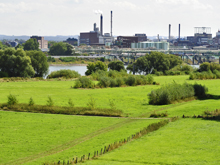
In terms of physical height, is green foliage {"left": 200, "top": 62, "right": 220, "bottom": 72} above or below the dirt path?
above

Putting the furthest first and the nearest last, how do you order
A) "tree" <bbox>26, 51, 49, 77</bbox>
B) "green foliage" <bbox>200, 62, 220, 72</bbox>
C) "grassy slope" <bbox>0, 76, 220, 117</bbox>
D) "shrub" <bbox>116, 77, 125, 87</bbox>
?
"green foliage" <bbox>200, 62, 220, 72</bbox>, "tree" <bbox>26, 51, 49, 77</bbox>, "shrub" <bbox>116, 77, 125, 87</bbox>, "grassy slope" <bbox>0, 76, 220, 117</bbox>

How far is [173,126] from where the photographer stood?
25672 millimetres

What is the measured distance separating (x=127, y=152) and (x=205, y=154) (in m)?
3.87

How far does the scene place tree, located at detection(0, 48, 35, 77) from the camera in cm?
6982

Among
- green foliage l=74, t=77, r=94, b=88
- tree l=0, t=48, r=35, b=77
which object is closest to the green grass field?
green foliage l=74, t=77, r=94, b=88

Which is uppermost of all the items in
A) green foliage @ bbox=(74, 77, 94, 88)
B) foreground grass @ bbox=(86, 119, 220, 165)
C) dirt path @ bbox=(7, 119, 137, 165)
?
green foliage @ bbox=(74, 77, 94, 88)

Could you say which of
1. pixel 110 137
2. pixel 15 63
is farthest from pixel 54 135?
pixel 15 63

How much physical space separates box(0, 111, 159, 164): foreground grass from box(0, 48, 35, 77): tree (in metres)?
39.4

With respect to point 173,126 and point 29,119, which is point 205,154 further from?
point 29,119

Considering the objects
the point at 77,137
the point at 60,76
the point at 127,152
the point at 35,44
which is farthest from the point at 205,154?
the point at 35,44

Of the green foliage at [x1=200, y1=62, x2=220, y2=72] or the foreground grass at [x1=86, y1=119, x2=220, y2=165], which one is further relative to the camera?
the green foliage at [x1=200, y1=62, x2=220, y2=72]

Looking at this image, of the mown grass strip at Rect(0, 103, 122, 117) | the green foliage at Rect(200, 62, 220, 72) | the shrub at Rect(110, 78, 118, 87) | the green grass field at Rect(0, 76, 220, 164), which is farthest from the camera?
the green foliage at Rect(200, 62, 220, 72)

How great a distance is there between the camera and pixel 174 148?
19641 mm

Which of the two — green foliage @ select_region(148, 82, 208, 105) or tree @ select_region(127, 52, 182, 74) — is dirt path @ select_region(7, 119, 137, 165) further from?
tree @ select_region(127, 52, 182, 74)
